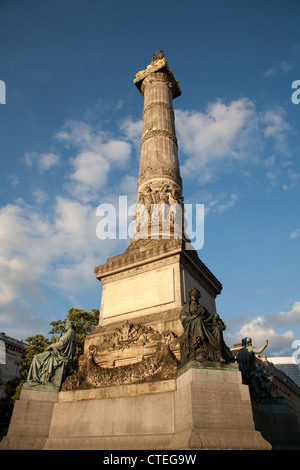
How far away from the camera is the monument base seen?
613cm

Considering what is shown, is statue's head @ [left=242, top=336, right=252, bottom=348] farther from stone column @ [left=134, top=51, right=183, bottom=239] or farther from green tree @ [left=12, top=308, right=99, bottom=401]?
green tree @ [left=12, top=308, right=99, bottom=401]

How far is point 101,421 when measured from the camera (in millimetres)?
8031

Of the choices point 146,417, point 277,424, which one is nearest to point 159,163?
point 146,417

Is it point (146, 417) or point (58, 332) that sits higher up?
point (58, 332)

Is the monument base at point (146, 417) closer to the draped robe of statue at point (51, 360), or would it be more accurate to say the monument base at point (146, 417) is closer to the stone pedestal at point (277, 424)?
the draped robe of statue at point (51, 360)

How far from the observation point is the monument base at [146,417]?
6.13 metres

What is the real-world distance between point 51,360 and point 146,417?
3.62 metres

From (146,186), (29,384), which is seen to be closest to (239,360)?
(29,384)

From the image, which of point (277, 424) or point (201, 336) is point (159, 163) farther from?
point (277, 424)

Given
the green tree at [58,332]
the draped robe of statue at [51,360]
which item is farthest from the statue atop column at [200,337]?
the green tree at [58,332]

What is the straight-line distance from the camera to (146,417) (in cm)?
748
